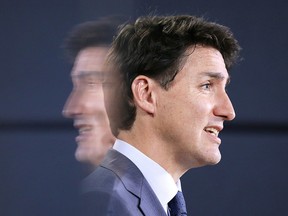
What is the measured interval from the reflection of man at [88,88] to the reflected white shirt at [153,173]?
161mm

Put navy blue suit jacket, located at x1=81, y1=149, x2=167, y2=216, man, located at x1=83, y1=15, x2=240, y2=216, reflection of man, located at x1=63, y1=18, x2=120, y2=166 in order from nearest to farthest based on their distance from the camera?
reflection of man, located at x1=63, y1=18, x2=120, y2=166 < navy blue suit jacket, located at x1=81, y1=149, x2=167, y2=216 < man, located at x1=83, y1=15, x2=240, y2=216

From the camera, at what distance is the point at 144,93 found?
0.69m

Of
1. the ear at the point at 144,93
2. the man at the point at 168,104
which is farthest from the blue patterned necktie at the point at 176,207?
the ear at the point at 144,93

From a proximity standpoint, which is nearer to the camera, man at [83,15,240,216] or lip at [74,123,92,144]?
lip at [74,123,92,144]

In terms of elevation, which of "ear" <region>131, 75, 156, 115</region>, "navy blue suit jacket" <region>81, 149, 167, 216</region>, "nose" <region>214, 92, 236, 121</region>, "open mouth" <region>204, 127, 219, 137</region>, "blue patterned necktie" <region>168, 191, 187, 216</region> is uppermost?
"ear" <region>131, 75, 156, 115</region>

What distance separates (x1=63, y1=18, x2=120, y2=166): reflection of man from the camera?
41cm

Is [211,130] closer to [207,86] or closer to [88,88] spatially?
[207,86]

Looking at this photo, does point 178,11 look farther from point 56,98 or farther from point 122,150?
point 56,98

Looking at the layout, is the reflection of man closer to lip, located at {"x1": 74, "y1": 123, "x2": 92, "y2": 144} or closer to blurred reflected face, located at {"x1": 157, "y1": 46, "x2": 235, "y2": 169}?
lip, located at {"x1": 74, "y1": 123, "x2": 92, "y2": 144}

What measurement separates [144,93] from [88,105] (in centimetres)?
23

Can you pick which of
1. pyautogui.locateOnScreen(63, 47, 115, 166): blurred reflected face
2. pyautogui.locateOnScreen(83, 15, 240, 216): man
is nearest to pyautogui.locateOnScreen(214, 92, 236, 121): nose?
pyautogui.locateOnScreen(83, 15, 240, 216): man

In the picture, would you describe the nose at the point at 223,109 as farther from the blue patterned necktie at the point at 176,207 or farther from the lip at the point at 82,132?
the lip at the point at 82,132

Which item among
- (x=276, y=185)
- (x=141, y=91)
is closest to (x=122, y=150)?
(x=141, y=91)

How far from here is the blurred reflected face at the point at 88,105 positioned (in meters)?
0.42
